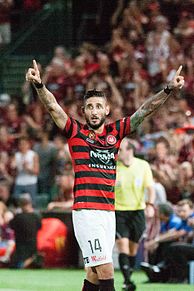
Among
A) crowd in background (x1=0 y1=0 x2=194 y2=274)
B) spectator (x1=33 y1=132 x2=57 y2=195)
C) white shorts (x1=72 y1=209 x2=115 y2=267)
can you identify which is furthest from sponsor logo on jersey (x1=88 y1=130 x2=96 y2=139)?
spectator (x1=33 y1=132 x2=57 y2=195)

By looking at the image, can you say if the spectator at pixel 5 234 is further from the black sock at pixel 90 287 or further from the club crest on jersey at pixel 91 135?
the club crest on jersey at pixel 91 135

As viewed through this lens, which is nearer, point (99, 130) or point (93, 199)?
point (93, 199)

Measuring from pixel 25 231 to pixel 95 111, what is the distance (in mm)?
9894

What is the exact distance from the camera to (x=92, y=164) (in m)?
9.63

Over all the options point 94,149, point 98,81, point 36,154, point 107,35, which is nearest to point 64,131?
point 94,149

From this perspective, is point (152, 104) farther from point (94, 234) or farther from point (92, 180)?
point (94, 234)

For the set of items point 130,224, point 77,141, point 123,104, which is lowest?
point 130,224

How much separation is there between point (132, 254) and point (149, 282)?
132cm

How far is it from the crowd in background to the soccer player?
8.73m

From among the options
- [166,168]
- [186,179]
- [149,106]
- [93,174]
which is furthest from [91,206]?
[166,168]

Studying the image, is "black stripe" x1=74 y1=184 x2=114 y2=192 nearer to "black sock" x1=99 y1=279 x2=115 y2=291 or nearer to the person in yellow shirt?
"black sock" x1=99 y1=279 x2=115 y2=291

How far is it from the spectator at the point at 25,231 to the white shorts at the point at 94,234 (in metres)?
9.86

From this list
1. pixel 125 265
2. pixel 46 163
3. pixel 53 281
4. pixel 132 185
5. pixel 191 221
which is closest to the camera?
pixel 125 265

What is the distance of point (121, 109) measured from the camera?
2191 cm
